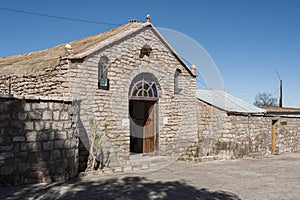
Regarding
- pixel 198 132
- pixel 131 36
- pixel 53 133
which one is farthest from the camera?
pixel 198 132

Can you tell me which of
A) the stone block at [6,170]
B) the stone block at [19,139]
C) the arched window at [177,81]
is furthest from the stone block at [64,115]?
the arched window at [177,81]

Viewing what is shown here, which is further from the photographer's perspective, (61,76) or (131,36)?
(131,36)

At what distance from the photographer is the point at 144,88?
37.0 ft

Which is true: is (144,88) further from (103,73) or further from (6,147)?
(6,147)

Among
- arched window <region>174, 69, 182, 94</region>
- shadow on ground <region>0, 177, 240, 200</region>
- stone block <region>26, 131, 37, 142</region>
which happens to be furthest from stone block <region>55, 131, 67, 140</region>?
arched window <region>174, 69, 182, 94</region>

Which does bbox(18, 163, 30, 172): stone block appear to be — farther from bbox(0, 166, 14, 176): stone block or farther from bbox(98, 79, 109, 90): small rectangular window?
bbox(98, 79, 109, 90): small rectangular window

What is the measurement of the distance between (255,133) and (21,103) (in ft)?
35.8

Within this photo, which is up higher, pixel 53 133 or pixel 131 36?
pixel 131 36

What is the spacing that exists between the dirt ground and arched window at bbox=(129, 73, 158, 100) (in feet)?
8.73

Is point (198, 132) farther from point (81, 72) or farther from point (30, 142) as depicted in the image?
point (30, 142)

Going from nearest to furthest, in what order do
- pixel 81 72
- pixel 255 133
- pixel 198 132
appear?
pixel 81 72 → pixel 198 132 → pixel 255 133

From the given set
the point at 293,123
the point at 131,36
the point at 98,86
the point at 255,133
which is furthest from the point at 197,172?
the point at 293,123

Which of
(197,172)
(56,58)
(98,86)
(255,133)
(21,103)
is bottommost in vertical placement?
(197,172)

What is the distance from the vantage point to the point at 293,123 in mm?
17766
